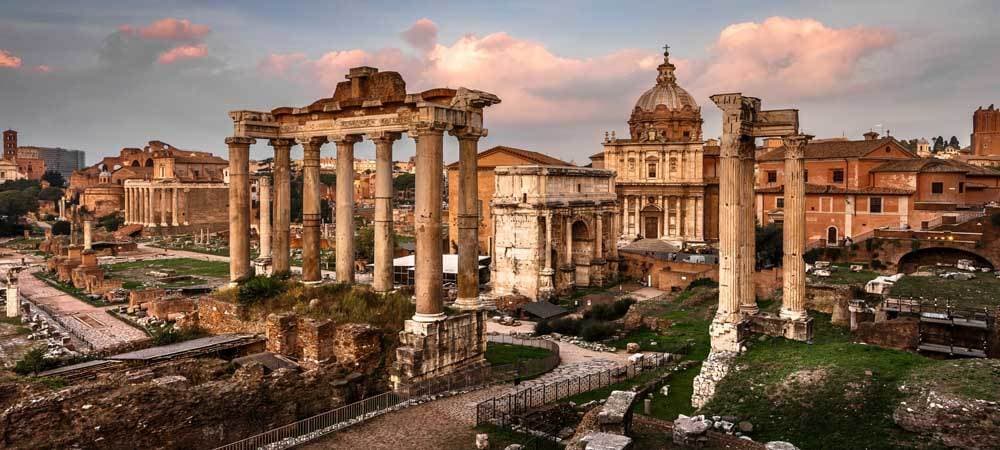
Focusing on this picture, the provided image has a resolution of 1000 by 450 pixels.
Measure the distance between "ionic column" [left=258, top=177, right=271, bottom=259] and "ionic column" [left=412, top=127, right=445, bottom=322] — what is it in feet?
35.2

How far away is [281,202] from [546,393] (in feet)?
32.7

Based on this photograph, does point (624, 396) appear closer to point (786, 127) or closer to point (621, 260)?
point (786, 127)

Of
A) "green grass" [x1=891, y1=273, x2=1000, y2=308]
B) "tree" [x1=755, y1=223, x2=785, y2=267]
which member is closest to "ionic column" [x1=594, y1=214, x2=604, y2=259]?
"tree" [x1=755, y1=223, x2=785, y2=267]

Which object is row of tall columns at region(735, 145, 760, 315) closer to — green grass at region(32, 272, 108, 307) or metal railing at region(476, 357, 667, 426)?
metal railing at region(476, 357, 667, 426)

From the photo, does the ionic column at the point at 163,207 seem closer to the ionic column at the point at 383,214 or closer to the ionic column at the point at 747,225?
the ionic column at the point at 383,214

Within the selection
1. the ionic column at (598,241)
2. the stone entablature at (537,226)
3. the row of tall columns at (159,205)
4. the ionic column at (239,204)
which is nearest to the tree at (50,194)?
the row of tall columns at (159,205)

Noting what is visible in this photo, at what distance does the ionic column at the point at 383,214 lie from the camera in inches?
756

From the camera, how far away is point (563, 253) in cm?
4056

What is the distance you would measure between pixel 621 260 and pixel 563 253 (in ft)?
20.9

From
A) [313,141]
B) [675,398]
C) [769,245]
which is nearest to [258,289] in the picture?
[313,141]

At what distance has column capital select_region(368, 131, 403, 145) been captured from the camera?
1889 cm

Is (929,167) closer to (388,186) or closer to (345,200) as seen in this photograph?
(388,186)

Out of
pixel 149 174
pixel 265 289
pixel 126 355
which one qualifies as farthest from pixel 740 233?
pixel 149 174

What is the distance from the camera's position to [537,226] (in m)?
38.5
